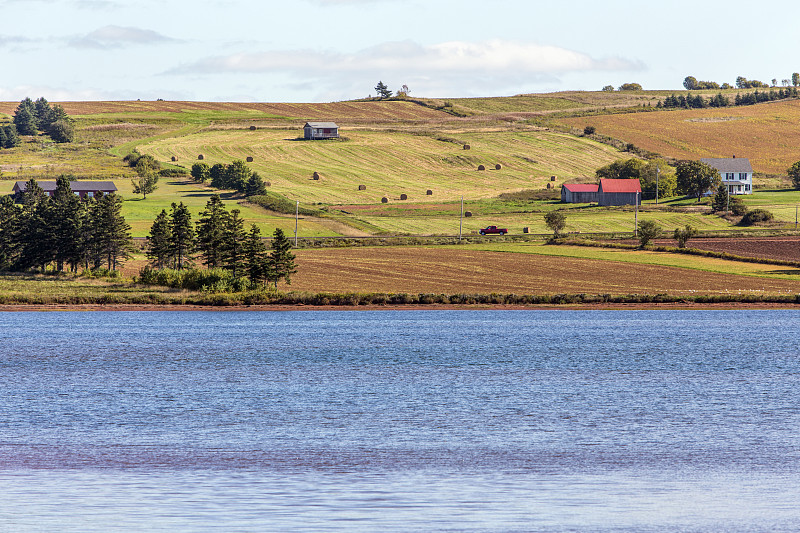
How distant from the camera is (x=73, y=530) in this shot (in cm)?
1991

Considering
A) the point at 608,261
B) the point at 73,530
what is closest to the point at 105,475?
the point at 73,530

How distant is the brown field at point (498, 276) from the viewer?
8394 centimetres

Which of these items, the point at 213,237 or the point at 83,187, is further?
the point at 83,187

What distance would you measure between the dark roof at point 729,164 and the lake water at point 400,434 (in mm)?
125503

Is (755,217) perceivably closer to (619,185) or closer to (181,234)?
(619,185)

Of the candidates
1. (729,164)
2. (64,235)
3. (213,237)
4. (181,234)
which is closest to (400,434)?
(213,237)

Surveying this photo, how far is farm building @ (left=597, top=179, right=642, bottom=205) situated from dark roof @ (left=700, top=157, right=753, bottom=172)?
2138cm

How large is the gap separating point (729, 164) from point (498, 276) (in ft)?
337

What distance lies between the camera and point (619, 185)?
163000 millimetres

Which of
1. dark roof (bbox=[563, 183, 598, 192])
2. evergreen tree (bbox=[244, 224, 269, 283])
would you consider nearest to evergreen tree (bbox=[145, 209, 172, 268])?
evergreen tree (bbox=[244, 224, 269, 283])

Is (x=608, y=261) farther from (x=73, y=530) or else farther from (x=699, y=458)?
(x=73, y=530)

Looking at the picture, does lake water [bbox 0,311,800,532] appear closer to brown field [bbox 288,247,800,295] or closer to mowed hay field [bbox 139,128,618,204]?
brown field [bbox 288,247,800,295]

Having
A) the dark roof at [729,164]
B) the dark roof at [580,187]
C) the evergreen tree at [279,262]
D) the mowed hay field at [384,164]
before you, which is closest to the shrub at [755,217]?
the dark roof at [580,187]

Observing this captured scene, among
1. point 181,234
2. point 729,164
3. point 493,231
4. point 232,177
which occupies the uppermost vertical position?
point 729,164
